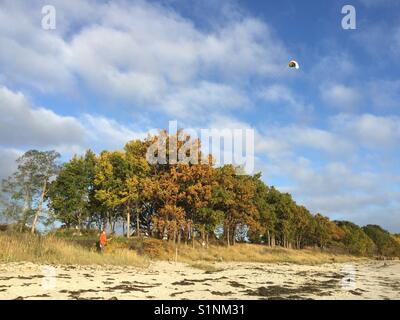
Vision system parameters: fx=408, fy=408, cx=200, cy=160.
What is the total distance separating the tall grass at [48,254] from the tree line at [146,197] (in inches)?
711

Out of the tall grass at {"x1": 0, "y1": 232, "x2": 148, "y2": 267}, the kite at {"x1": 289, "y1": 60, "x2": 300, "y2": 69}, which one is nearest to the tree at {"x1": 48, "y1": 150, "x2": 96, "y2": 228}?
the tall grass at {"x1": 0, "y1": 232, "x2": 148, "y2": 267}

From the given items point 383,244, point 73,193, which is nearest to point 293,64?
point 73,193

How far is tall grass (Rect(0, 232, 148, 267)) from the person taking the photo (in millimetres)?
20062

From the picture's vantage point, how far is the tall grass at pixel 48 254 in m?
20.1

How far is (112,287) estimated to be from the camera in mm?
13883

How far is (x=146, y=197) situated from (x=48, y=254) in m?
26.1

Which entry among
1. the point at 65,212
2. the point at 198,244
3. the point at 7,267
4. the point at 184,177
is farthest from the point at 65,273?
the point at 65,212

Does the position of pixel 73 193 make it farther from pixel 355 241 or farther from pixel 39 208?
pixel 355 241

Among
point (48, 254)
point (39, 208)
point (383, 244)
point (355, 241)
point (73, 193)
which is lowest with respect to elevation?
point (383, 244)

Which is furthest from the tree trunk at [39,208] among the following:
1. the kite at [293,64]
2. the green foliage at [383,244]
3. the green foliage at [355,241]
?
the green foliage at [383,244]

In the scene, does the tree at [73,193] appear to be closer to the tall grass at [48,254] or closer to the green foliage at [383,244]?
the tall grass at [48,254]

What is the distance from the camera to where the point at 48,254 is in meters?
21.2

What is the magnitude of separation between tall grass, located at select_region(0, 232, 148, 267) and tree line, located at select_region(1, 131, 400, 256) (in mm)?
18070
